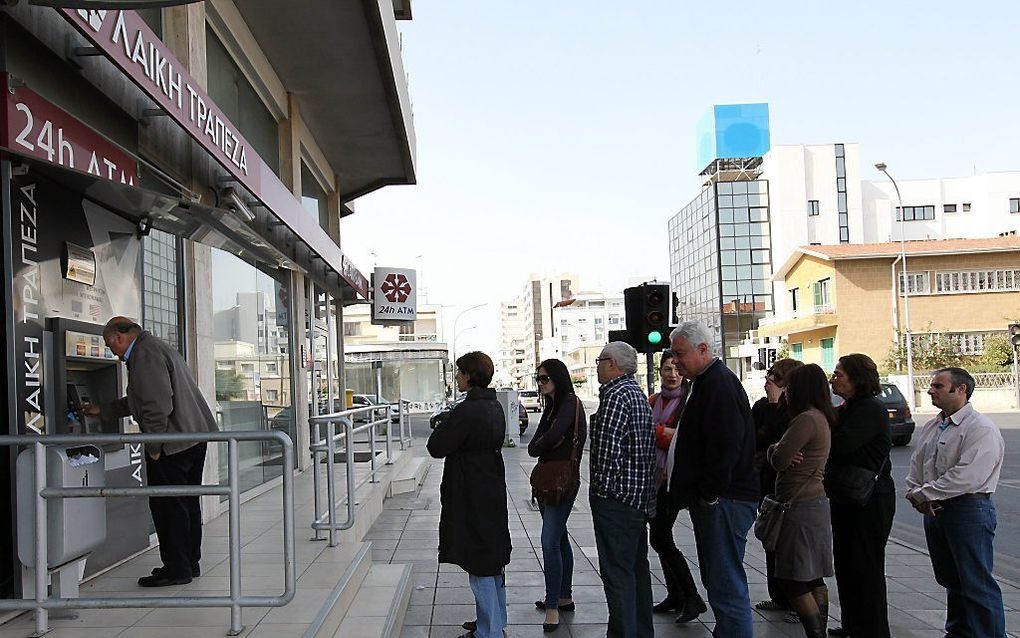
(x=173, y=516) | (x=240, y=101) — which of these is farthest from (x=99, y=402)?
(x=240, y=101)

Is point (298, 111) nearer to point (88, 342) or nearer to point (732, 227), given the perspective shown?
point (88, 342)

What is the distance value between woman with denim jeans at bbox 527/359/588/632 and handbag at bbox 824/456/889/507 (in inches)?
66.9

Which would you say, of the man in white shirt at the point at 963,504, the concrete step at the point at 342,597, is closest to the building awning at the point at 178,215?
the concrete step at the point at 342,597

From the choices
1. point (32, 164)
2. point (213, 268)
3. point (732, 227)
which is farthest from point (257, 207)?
point (732, 227)

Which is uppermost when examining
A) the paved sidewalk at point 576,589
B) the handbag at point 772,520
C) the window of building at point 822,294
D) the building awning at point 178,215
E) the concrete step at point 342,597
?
the window of building at point 822,294

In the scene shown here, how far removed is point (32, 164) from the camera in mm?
5133

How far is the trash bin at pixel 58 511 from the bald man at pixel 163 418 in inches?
27.9

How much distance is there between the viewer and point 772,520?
555 centimetres

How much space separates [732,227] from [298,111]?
235ft

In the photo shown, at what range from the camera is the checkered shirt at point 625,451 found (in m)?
5.17

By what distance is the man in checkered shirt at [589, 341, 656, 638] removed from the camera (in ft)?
17.0

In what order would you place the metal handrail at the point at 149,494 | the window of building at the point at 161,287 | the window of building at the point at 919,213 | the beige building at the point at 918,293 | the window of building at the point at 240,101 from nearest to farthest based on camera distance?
the metal handrail at the point at 149,494 → the window of building at the point at 161,287 → the window of building at the point at 240,101 → the beige building at the point at 918,293 → the window of building at the point at 919,213

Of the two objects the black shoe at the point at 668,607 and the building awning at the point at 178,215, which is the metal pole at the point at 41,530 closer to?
the building awning at the point at 178,215

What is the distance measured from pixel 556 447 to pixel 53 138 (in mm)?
3673
